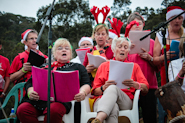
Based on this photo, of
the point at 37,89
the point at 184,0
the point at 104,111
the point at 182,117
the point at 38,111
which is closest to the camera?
the point at 182,117

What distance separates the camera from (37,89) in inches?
81.8

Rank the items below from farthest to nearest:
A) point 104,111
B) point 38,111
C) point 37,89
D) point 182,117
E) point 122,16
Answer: point 122,16, point 38,111, point 37,89, point 104,111, point 182,117

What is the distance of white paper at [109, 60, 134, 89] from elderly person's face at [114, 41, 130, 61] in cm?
41

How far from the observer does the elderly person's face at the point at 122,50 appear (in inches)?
98.9

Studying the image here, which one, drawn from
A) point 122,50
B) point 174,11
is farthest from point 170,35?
point 122,50

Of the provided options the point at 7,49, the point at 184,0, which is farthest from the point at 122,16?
the point at 7,49

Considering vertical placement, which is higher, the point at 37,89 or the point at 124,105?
the point at 37,89

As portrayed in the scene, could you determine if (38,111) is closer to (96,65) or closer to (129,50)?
(96,65)

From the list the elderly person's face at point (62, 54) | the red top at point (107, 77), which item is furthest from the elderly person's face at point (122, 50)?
the elderly person's face at point (62, 54)

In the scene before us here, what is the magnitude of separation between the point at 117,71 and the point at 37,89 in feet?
3.14

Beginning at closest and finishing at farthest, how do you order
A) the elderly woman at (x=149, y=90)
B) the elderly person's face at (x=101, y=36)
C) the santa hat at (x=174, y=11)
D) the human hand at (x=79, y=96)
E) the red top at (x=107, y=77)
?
the human hand at (x=79, y=96) → the red top at (x=107, y=77) → the santa hat at (x=174, y=11) → the elderly woman at (x=149, y=90) → the elderly person's face at (x=101, y=36)

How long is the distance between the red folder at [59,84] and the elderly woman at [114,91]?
342 millimetres

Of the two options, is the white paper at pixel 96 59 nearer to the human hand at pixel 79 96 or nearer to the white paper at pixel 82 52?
the white paper at pixel 82 52

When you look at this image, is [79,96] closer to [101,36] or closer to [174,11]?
[101,36]
